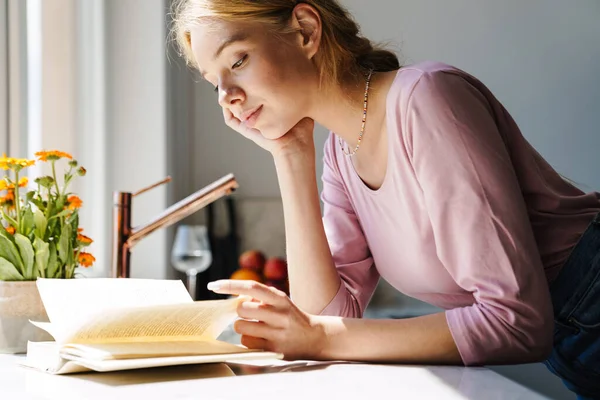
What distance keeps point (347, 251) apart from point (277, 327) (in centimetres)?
44

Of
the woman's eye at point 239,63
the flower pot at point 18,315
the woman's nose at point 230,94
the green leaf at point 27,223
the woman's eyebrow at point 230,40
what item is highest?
the woman's eyebrow at point 230,40

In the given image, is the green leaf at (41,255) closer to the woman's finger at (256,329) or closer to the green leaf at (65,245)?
the green leaf at (65,245)

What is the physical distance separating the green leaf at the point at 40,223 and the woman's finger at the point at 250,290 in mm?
347

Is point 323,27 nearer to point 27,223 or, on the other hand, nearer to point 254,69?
point 254,69

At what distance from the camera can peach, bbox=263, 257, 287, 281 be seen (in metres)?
2.51

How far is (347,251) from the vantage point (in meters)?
1.44

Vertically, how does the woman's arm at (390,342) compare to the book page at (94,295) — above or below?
below

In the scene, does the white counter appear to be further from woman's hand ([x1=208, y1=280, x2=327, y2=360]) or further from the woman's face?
the woman's face

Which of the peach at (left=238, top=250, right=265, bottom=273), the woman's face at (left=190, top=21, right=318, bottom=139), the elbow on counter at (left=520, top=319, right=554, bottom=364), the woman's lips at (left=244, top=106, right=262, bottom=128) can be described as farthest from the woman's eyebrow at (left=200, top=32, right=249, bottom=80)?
the peach at (left=238, top=250, right=265, bottom=273)

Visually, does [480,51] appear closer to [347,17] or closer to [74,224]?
[347,17]

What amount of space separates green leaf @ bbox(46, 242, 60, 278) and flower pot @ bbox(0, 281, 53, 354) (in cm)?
5

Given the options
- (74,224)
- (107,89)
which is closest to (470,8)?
(107,89)

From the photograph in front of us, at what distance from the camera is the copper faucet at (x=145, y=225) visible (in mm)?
1729

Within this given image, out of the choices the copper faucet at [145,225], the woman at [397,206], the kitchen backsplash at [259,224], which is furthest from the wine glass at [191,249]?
the woman at [397,206]
